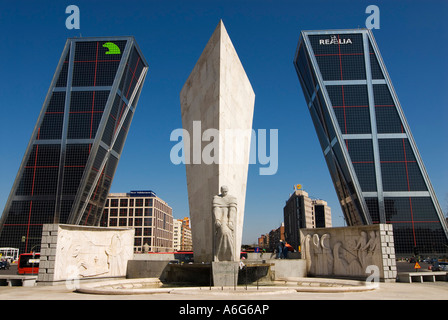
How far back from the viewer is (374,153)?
5278cm

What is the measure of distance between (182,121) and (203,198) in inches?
202

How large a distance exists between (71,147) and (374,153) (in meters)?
47.5

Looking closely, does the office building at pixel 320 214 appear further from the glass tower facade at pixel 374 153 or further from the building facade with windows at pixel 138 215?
the glass tower facade at pixel 374 153

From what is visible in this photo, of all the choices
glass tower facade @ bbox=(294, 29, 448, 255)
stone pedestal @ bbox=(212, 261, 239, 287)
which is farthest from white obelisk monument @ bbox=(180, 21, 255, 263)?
glass tower facade @ bbox=(294, 29, 448, 255)

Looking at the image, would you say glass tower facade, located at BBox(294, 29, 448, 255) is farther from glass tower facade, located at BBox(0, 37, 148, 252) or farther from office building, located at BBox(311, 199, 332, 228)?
office building, located at BBox(311, 199, 332, 228)

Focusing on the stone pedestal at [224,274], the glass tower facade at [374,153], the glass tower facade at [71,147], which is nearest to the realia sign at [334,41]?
the glass tower facade at [374,153]

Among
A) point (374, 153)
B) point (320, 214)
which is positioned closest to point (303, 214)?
point (320, 214)

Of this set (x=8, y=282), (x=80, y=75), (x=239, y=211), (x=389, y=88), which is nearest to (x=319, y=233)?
(x=239, y=211)

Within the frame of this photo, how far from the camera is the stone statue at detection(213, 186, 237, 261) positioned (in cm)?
1050

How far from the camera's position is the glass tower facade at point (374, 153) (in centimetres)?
5212

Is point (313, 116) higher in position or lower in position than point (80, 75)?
lower

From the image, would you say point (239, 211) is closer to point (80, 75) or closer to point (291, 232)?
point (80, 75)

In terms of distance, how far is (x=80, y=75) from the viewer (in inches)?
2352

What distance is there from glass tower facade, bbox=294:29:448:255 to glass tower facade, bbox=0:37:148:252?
33.3 m
